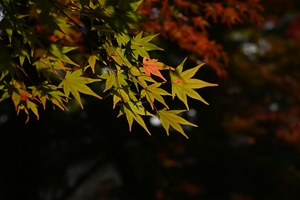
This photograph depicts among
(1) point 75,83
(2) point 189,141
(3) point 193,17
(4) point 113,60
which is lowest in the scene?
(2) point 189,141

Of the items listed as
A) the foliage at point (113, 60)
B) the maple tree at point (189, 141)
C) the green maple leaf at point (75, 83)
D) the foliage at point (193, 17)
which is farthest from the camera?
the maple tree at point (189, 141)

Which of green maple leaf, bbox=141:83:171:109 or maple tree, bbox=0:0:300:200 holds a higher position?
green maple leaf, bbox=141:83:171:109

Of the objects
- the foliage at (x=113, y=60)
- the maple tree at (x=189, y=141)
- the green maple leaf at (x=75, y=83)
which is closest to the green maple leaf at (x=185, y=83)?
the foliage at (x=113, y=60)

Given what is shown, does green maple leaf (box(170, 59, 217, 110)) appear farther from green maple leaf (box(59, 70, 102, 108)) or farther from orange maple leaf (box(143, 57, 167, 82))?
green maple leaf (box(59, 70, 102, 108))

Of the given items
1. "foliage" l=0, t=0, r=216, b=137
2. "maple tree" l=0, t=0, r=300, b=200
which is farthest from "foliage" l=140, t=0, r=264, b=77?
"foliage" l=0, t=0, r=216, b=137

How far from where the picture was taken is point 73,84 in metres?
1.62

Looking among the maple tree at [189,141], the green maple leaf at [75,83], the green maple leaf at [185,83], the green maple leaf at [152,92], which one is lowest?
the maple tree at [189,141]

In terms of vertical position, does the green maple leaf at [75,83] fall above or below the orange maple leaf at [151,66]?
below

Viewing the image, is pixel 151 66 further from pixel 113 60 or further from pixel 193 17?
pixel 193 17

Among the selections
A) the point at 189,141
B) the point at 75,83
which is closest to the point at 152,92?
the point at 75,83

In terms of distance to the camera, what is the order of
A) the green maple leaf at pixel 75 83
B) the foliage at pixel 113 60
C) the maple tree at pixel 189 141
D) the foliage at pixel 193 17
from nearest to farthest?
the foliage at pixel 113 60 → the green maple leaf at pixel 75 83 → the foliage at pixel 193 17 → the maple tree at pixel 189 141

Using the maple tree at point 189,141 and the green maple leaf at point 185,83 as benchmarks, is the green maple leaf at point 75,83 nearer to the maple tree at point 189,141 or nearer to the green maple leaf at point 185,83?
the green maple leaf at point 185,83

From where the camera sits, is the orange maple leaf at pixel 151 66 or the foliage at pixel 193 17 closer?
the orange maple leaf at pixel 151 66

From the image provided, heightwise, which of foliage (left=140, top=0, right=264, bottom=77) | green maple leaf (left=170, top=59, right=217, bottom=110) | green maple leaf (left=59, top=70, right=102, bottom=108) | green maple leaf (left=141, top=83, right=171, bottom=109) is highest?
green maple leaf (left=170, top=59, right=217, bottom=110)
